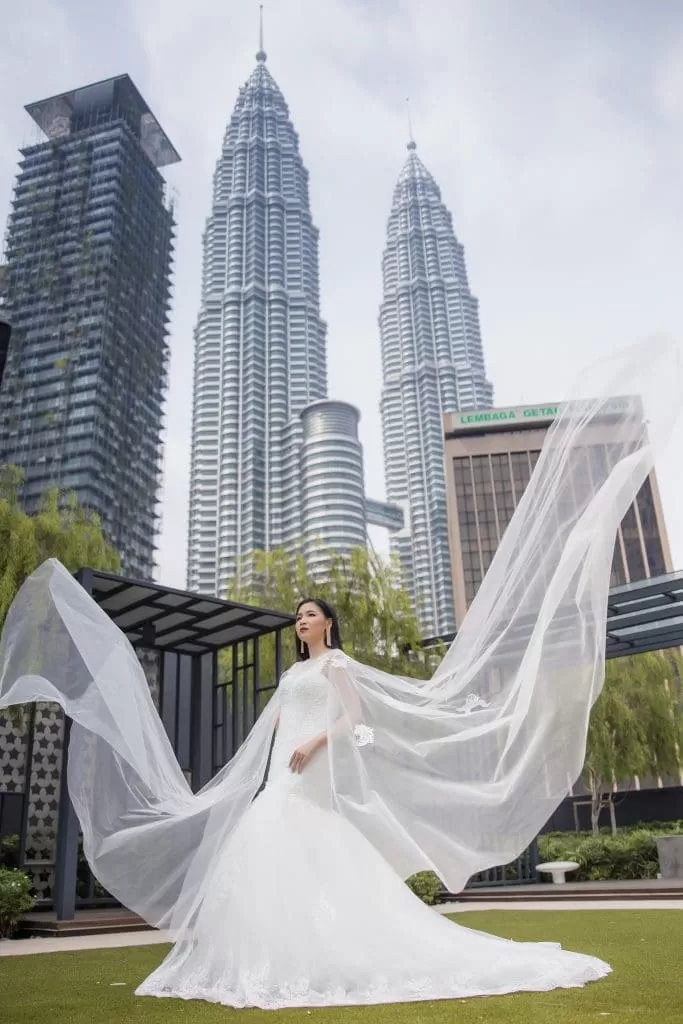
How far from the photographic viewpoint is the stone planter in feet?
38.6

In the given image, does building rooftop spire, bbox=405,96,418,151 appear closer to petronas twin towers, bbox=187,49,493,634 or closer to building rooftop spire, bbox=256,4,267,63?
petronas twin towers, bbox=187,49,493,634

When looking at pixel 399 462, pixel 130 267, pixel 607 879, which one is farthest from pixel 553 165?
pixel 399 462

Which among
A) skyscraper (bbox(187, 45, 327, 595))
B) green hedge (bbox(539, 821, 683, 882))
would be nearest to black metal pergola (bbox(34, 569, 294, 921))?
green hedge (bbox(539, 821, 683, 882))

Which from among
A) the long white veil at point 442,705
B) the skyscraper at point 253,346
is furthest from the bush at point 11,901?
the skyscraper at point 253,346

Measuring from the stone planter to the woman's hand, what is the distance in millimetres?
10171

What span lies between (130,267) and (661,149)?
6409 cm

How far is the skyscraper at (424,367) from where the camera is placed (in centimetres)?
8400

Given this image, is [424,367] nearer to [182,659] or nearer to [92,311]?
[92,311]

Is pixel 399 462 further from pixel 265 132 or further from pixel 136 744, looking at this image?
pixel 136 744

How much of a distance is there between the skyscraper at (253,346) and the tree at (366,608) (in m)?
47.2

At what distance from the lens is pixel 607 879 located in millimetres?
14086

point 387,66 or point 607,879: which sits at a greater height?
point 387,66

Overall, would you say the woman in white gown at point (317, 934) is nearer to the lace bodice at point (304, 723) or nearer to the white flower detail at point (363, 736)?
the lace bodice at point (304, 723)

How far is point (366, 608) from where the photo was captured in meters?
17.1
